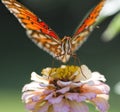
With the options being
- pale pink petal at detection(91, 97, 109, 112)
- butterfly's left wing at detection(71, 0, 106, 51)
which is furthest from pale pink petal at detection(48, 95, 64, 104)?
butterfly's left wing at detection(71, 0, 106, 51)

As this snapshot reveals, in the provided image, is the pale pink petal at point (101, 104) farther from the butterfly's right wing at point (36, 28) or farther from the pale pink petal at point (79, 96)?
the butterfly's right wing at point (36, 28)

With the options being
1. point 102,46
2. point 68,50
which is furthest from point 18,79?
point 68,50

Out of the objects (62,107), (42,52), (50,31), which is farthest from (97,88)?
(42,52)

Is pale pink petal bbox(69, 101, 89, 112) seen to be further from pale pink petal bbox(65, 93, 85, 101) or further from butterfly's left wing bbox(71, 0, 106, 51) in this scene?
butterfly's left wing bbox(71, 0, 106, 51)

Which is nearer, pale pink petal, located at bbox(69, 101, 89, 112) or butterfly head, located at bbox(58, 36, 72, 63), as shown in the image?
pale pink petal, located at bbox(69, 101, 89, 112)

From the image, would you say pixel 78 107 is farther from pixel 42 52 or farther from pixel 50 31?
pixel 42 52

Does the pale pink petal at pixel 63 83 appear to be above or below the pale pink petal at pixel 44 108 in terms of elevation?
above

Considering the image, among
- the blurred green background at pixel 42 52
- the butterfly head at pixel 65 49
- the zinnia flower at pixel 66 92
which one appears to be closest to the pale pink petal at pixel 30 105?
the zinnia flower at pixel 66 92
